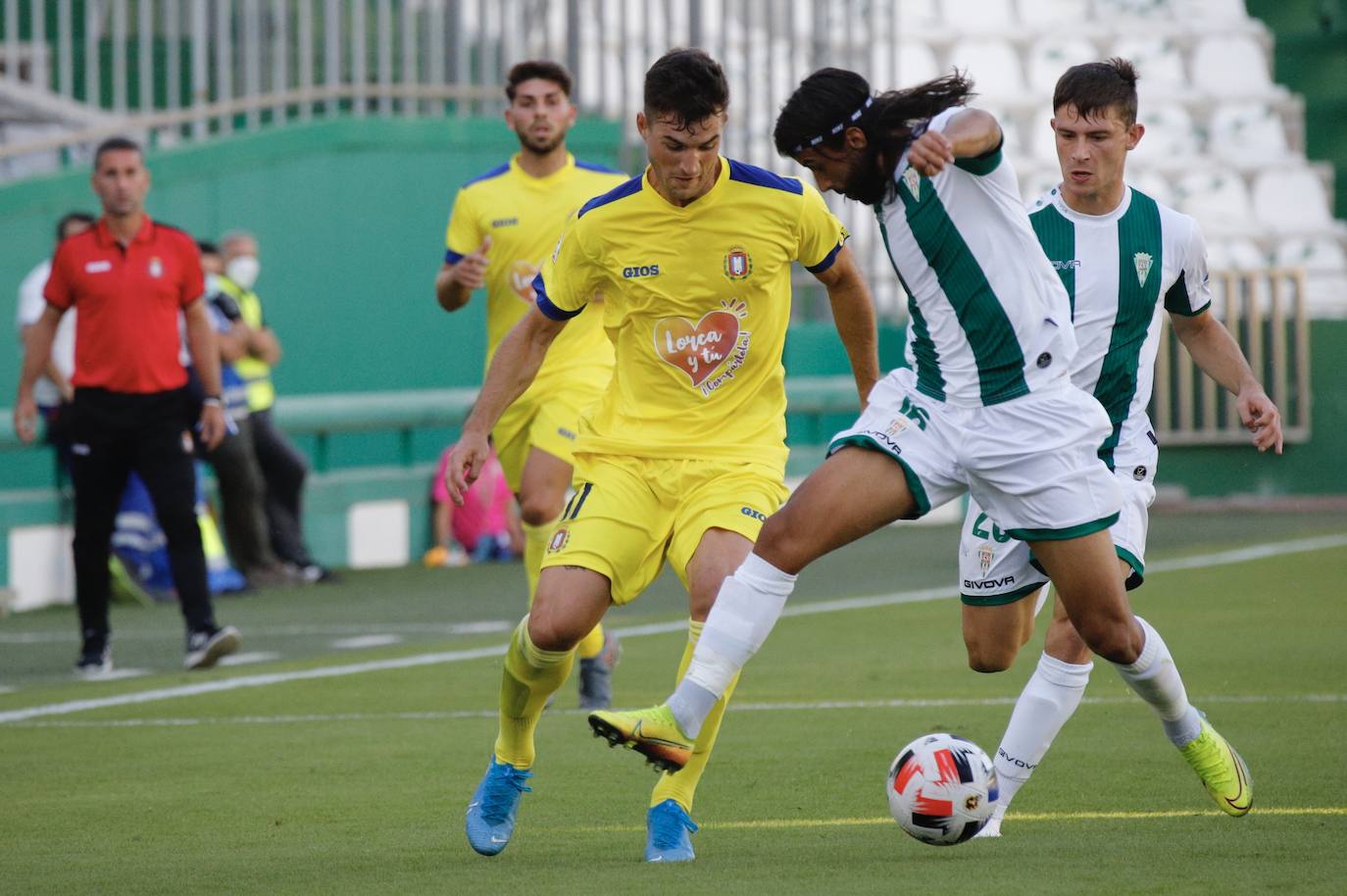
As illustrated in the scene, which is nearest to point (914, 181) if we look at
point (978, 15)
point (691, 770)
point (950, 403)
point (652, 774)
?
point (950, 403)

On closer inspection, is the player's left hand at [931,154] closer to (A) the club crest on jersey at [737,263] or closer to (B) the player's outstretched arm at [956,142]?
(B) the player's outstretched arm at [956,142]

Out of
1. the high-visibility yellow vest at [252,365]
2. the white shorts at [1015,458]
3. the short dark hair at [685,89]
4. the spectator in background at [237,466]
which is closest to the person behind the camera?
the white shorts at [1015,458]

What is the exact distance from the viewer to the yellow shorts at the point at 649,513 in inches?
243

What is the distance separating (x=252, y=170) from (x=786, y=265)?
11.3 meters

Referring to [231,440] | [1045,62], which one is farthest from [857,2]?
[231,440]

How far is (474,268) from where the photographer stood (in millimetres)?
8617

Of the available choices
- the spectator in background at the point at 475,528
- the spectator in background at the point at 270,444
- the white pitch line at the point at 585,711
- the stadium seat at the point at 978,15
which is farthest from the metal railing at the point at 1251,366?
the white pitch line at the point at 585,711

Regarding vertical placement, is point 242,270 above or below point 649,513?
above

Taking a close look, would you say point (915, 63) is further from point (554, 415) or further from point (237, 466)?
point (554, 415)

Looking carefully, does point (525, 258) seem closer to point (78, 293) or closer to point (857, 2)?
point (78, 293)

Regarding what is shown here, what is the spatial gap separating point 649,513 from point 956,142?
144 centimetres

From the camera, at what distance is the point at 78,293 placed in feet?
36.2

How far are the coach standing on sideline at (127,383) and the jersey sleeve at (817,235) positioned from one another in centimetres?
514

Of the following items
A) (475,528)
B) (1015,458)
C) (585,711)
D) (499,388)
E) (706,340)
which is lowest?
(475,528)
